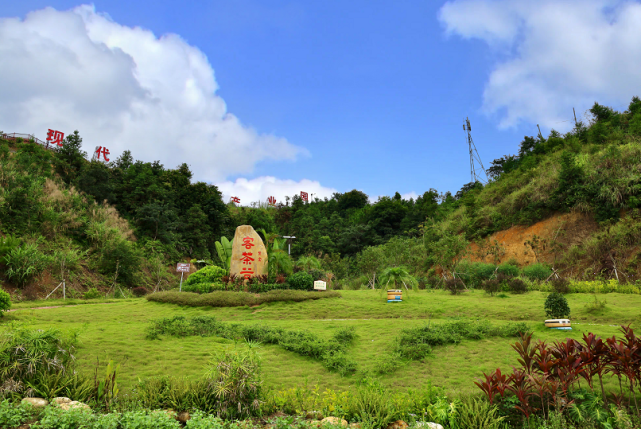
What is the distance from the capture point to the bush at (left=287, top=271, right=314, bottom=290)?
15.6 meters

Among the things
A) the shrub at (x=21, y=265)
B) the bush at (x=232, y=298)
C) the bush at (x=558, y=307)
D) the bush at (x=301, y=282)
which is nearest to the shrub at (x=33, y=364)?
the bush at (x=232, y=298)

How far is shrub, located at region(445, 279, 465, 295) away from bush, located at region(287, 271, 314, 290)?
5289 millimetres

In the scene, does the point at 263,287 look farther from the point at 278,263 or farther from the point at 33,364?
the point at 33,364

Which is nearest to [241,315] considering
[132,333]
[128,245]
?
[132,333]

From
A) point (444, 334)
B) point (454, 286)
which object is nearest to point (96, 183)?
point (454, 286)

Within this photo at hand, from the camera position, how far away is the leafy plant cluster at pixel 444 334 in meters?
7.20

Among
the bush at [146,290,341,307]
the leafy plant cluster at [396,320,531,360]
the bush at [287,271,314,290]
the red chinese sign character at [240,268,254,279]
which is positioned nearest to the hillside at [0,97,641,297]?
the red chinese sign character at [240,268,254,279]

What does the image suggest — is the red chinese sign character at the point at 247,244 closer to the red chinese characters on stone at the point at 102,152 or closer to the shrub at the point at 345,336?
the shrub at the point at 345,336

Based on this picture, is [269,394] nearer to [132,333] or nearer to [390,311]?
[132,333]

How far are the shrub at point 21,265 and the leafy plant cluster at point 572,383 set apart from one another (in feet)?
61.7

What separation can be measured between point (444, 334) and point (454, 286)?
24.4 feet

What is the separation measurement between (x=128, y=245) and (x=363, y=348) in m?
20.3

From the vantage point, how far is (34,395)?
208 inches

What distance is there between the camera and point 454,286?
1477 centimetres
